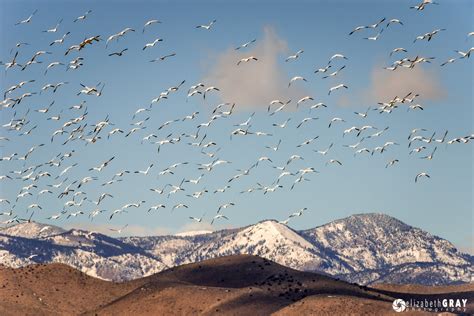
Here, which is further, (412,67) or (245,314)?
(245,314)

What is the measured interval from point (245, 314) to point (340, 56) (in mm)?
51757

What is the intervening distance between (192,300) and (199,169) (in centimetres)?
3980

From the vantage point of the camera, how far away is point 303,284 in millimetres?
191500

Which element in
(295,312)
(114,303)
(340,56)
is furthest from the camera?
(114,303)

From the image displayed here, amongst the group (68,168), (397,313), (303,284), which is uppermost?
(68,168)

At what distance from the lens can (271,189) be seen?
143500 millimetres

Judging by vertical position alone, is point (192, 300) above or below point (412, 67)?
below

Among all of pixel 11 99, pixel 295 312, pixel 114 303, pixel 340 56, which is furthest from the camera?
pixel 114 303

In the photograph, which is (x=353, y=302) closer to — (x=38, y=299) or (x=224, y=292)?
(x=224, y=292)

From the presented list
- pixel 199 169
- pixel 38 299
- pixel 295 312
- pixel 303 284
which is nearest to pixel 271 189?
pixel 199 169

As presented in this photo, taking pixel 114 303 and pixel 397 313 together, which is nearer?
pixel 397 313

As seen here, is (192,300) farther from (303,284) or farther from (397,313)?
(397,313)

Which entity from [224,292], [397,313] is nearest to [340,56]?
[397,313]

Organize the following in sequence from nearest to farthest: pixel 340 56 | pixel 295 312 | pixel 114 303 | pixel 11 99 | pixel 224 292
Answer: pixel 340 56, pixel 11 99, pixel 295 312, pixel 224 292, pixel 114 303
